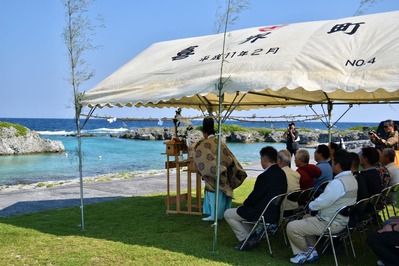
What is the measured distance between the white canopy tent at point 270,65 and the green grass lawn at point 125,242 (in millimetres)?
1816

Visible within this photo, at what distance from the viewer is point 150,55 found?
8.34m

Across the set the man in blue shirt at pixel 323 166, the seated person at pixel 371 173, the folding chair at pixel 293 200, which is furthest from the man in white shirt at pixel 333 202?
the man in blue shirt at pixel 323 166

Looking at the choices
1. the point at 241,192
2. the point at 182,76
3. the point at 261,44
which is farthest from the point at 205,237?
the point at 241,192

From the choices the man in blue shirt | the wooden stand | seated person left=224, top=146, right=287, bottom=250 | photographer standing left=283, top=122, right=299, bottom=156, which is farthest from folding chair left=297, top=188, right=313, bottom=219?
photographer standing left=283, top=122, right=299, bottom=156

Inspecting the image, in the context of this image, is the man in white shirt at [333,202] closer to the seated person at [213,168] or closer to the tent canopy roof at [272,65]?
the tent canopy roof at [272,65]

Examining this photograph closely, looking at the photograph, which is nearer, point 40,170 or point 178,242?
point 178,242

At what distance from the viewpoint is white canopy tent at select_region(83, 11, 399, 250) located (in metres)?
5.25

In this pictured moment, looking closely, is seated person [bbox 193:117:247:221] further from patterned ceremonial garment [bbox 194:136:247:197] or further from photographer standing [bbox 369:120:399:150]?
photographer standing [bbox 369:120:399:150]

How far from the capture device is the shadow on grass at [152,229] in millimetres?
5754

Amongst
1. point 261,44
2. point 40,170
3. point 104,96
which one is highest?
point 261,44

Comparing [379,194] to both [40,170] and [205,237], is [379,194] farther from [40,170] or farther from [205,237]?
[40,170]

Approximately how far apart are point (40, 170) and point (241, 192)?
16.7m

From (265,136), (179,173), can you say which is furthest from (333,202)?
(265,136)

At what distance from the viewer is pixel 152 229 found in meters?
7.27
